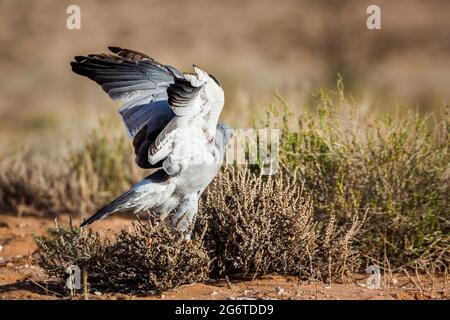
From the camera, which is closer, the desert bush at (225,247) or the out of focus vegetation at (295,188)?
the desert bush at (225,247)

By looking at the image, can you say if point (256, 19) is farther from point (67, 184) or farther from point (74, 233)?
point (74, 233)

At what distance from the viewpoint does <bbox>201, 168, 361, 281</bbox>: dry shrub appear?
633 cm

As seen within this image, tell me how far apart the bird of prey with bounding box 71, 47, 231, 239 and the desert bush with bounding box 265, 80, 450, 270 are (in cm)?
113

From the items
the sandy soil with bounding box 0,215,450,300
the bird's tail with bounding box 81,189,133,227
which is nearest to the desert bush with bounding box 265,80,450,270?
the sandy soil with bounding box 0,215,450,300

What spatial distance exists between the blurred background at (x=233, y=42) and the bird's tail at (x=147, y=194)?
16340 mm

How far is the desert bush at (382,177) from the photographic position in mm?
7352

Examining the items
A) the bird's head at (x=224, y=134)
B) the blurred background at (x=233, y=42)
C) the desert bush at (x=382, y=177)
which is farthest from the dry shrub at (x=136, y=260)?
the blurred background at (x=233, y=42)

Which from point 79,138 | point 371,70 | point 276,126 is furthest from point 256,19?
point 276,126

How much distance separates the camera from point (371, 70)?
27.3 m

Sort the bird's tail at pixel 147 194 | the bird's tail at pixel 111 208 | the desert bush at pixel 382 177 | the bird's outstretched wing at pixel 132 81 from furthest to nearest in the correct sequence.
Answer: the desert bush at pixel 382 177 < the bird's outstretched wing at pixel 132 81 < the bird's tail at pixel 147 194 < the bird's tail at pixel 111 208

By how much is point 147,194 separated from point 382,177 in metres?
2.23

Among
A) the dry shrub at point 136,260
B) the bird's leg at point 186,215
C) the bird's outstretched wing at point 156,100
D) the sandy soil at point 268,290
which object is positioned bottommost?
the sandy soil at point 268,290

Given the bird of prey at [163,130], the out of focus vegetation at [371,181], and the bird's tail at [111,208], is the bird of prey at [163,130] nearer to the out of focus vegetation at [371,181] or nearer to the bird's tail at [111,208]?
the bird's tail at [111,208]

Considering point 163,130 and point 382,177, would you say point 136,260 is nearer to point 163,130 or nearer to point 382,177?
point 163,130
